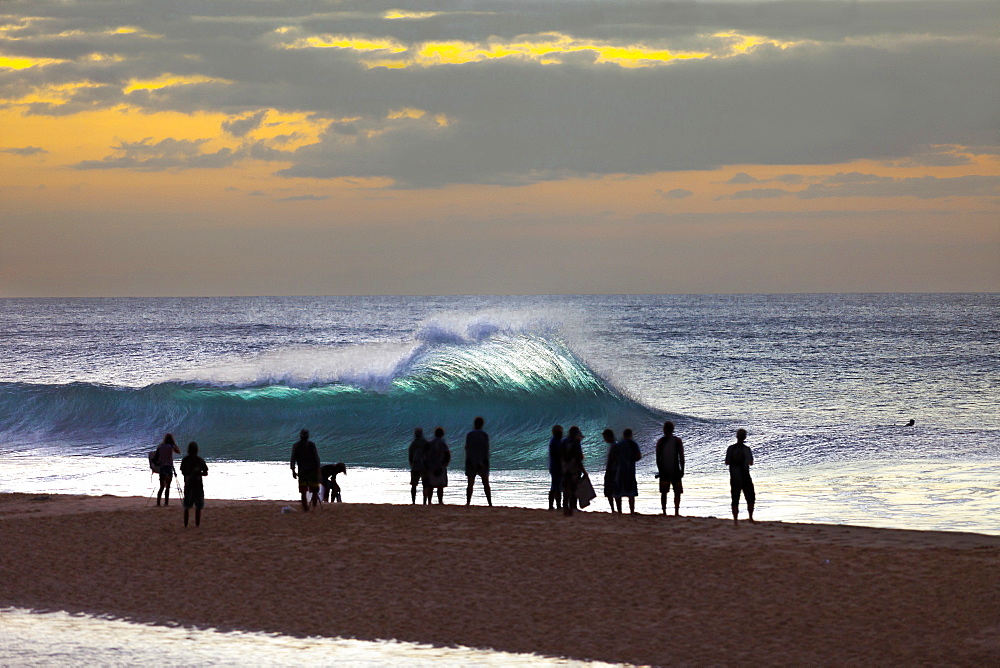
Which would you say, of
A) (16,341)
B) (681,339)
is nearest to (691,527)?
(681,339)

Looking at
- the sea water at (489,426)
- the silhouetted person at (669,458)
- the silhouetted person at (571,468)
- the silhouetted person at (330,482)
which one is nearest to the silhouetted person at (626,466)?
the silhouetted person at (669,458)

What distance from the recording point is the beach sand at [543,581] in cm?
909

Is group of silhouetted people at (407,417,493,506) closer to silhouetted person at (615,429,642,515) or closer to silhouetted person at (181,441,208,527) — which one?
silhouetted person at (615,429,642,515)

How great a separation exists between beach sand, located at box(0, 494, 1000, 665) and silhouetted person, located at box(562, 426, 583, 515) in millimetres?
313

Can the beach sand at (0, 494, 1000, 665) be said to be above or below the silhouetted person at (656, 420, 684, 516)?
below

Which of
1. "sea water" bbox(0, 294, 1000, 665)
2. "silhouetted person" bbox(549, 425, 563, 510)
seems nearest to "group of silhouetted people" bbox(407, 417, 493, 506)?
"silhouetted person" bbox(549, 425, 563, 510)

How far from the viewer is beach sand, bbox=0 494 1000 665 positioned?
9.09 meters

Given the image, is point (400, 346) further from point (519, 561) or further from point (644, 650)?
point (644, 650)

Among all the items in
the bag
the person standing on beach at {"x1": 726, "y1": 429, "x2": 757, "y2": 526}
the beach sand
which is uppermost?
the person standing on beach at {"x1": 726, "y1": 429, "x2": 757, "y2": 526}

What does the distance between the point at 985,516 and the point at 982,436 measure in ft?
39.4

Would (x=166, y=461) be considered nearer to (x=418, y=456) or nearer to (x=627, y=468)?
(x=418, y=456)

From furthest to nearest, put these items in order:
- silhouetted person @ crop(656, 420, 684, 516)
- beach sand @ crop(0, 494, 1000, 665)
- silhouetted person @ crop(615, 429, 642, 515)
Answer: silhouetted person @ crop(615, 429, 642, 515), silhouetted person @ crop(656, 420, 684, 516), beach sand @ crop(0, 494, 1000, 665)

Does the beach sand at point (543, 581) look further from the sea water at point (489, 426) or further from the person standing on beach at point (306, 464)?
the sea water at point (489, 426)

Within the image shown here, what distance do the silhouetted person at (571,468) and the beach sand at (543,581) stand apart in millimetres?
313
